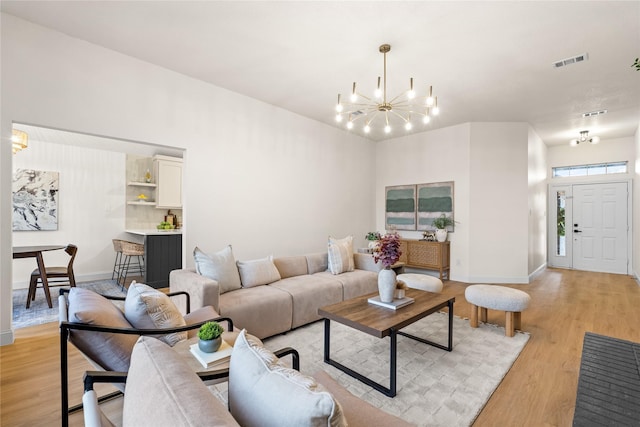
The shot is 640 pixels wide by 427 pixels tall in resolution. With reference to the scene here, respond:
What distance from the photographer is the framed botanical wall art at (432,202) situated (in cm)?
589

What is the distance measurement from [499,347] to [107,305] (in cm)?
331

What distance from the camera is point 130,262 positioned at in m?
6.03

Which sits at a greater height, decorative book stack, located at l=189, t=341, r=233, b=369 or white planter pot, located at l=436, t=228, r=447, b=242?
white planter pot, located at l=436, t=228, r=447, b=242

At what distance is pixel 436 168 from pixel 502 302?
143 inches

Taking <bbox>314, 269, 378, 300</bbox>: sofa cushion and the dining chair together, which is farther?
the dining chair

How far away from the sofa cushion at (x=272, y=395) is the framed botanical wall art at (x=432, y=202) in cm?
573

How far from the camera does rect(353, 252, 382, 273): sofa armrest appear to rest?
444 cm

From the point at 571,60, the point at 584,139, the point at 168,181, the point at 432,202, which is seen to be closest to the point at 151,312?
the point at 571,60

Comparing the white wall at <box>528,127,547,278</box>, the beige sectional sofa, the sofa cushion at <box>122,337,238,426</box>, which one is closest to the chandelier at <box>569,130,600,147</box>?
the white wall at <box>528,127,547,278</box>

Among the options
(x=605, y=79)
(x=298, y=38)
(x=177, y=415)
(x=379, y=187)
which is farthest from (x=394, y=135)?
(x=177, y=415)

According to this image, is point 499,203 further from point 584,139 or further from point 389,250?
point 389,250

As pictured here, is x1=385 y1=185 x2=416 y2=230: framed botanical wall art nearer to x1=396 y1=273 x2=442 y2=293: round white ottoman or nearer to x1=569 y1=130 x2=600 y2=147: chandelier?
x1=396 y1=273 x2=442 y2=293: round white ottoman

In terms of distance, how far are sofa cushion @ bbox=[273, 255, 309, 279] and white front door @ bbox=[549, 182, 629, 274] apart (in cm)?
703

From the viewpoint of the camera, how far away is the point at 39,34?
9.58ft
